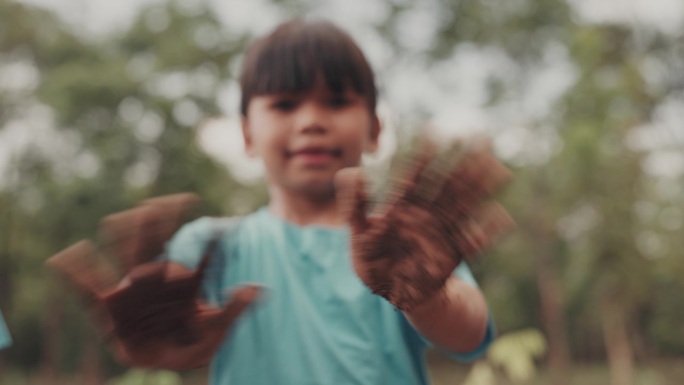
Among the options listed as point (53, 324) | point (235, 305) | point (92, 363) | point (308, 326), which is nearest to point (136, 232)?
point (235, 305)

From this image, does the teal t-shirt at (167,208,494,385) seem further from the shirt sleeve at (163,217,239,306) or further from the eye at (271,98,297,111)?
the eye at (271,98,297,111)

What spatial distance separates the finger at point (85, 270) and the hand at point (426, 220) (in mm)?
425

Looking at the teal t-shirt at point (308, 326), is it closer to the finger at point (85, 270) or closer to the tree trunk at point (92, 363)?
the finger at point (85, 270)

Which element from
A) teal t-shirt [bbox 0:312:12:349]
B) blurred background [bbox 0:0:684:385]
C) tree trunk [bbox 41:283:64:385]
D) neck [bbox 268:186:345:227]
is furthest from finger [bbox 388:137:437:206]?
tree trunk [bbox 41:283:64:385]

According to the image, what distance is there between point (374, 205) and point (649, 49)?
19.9 m

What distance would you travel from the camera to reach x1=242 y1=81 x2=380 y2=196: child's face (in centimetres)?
187

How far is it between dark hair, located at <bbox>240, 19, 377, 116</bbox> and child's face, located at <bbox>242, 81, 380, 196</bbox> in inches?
0.9

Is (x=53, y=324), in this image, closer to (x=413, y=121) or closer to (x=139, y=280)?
(x=413, y=121)

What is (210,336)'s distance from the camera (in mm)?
1503

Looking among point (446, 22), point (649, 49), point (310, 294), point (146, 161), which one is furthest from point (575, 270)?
point (310, 294)

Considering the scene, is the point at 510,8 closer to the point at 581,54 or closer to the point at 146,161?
the point at 581,54

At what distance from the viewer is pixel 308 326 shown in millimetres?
1781

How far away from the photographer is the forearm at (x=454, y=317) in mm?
1479

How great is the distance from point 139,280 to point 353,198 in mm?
398
